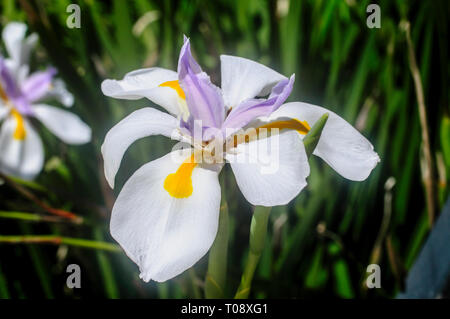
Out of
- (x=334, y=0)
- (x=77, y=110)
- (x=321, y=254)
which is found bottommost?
(x=321, y=254)

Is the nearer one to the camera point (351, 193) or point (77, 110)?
point (351, 193)

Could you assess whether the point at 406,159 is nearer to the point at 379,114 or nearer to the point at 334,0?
the point at 379,114

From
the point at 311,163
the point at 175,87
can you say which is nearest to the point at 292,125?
the point at 175,87

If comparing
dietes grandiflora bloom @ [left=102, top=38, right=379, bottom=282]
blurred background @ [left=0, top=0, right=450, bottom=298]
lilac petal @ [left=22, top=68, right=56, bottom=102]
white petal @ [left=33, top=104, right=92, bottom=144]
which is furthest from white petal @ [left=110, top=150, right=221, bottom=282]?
lilac petal @ [left=22, top=68, right=56, bottom=102]

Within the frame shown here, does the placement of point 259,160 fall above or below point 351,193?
above
